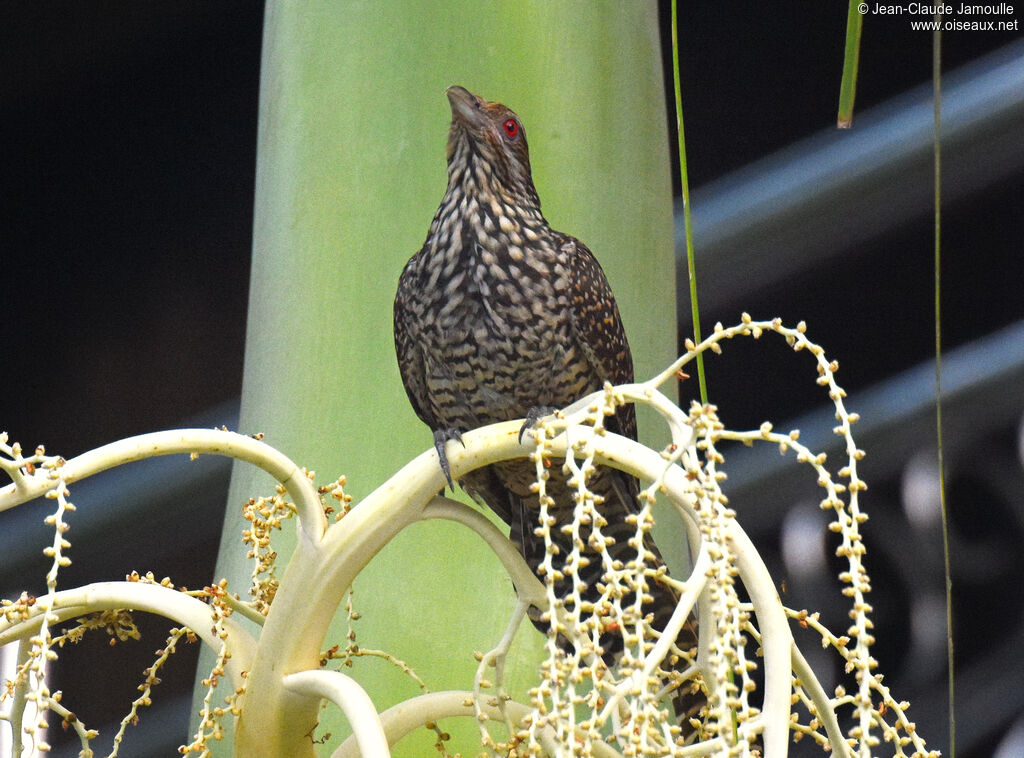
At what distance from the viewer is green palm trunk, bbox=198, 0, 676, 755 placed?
39.8 inches

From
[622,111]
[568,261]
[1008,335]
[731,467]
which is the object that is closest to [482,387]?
[568,261]

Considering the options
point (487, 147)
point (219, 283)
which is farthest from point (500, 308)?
point (219, 283)

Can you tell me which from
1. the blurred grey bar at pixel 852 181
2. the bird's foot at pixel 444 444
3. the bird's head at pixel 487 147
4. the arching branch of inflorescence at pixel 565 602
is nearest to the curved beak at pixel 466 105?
the bird's head at pixel 487 147

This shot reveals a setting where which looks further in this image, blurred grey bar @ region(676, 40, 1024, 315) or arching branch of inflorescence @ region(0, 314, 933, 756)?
blurred grey bar @ region(676, 40, 1024, 315)

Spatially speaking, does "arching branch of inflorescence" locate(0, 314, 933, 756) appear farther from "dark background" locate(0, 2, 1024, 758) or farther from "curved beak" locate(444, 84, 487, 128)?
"dark background" locate(0, 2, 1024, 758)

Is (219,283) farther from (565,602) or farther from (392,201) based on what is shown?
(565,602)

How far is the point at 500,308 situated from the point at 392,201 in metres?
0.18

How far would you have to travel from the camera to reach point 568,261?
972 millimetres

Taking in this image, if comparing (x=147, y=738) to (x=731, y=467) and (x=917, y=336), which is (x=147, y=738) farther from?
(x=917, y=336)

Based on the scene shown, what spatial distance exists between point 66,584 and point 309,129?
102 centimetres

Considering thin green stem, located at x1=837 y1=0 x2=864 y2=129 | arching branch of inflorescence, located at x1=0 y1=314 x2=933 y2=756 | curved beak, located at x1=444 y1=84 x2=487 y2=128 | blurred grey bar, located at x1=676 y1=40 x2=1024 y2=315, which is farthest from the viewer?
blurred grey bar, located at x1=676 y1=40 x2=1024 y2=315

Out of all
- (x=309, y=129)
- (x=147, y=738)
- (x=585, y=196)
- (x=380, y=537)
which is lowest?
(x=147, y=738)

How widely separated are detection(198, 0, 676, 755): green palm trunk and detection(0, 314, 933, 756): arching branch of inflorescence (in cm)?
27

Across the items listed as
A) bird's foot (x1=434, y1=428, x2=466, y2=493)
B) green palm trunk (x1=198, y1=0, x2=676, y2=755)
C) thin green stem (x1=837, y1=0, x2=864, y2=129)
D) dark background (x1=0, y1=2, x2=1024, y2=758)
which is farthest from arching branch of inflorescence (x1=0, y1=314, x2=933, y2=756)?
dark background (x1=0, y1=2, x2=1024, y2=758)
